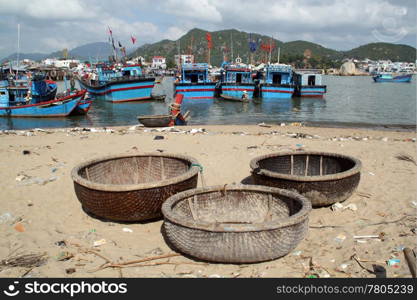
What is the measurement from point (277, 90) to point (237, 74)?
425 cm

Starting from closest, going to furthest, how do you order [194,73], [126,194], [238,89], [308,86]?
[126,194] → [238,89] → [308,86] → [194,73]

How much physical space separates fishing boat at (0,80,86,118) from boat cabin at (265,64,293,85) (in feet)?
58.8

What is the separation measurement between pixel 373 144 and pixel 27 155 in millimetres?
8269

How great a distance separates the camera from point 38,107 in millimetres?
20312

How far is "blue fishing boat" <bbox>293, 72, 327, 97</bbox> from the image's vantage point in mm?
32219

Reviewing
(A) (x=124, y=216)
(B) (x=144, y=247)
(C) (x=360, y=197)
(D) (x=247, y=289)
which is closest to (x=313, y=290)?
(D) (x=247, y=289)

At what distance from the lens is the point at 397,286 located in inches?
106

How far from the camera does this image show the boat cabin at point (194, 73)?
3241 cm

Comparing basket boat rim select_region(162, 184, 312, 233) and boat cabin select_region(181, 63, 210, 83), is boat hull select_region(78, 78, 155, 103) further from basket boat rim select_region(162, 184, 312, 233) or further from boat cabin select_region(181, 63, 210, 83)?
basket boat rim select_region(162, 184, 312, 233)

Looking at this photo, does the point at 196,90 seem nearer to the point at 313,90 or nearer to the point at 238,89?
the point at 238,89

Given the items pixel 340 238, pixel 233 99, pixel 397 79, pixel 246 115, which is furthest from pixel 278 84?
pixel 397 79

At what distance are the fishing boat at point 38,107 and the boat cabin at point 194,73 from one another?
13.0 metres

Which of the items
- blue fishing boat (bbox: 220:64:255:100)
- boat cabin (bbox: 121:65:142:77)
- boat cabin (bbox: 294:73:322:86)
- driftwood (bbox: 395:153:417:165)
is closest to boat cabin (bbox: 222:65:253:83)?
blue fishing boat (bbox: 220:64:255:100)

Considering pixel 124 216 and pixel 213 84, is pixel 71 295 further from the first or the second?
pixel 213 84
